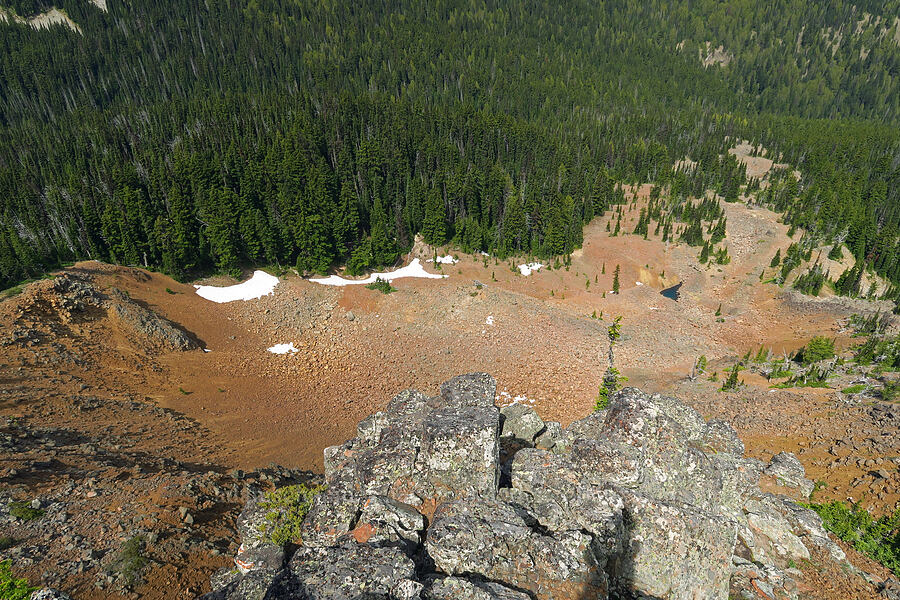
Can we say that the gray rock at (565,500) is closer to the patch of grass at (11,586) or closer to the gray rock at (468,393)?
the gray rock at (468,393)

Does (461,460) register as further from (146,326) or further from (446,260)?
(446,260)

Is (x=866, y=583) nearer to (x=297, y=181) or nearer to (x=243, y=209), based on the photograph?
(x=243, y=209)

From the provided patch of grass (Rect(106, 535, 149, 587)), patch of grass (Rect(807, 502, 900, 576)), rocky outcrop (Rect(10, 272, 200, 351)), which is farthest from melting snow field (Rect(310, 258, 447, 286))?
patch of grass (Rect(807, 502, 900, 576))

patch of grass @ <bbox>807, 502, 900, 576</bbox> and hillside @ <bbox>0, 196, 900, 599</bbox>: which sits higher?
patch of grass @ <bbox>807, 502, 900, 576</bbox>

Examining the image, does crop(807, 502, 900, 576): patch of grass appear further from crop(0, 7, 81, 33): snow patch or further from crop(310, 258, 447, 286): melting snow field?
crop(0, 7, 81, 33): snow patch

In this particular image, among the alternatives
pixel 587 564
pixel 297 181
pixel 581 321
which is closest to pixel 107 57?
pixel 297 181

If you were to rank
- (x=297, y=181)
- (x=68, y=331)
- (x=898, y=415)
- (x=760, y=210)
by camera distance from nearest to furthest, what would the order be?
(x=898, y=415) < (x=68, y=331) < (x=297, y=181) < (x=760, y=210)
